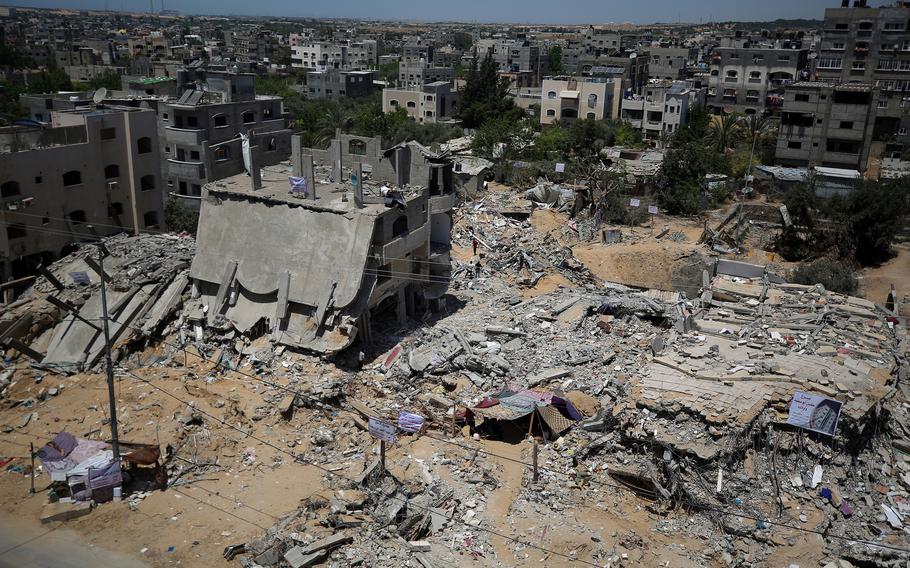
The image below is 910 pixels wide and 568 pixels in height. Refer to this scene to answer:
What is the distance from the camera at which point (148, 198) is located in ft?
100.0

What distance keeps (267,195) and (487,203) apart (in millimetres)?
17504

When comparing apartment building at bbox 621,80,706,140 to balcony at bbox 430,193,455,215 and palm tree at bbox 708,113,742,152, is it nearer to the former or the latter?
palm tree at bbox 708,113,742,152

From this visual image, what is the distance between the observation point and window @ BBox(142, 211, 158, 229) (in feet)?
101

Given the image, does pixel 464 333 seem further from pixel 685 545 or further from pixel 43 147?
pixel 43 147

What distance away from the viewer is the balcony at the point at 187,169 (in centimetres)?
3634

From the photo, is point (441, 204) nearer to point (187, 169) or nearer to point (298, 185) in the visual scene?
point (298, 185)

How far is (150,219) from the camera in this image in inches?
1217

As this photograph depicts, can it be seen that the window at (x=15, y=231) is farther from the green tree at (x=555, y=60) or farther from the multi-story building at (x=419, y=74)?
the green tree at (x=555, y=60)

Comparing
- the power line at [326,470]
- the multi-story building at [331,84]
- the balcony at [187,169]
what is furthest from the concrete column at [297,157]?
the multi-story building at [331,84]

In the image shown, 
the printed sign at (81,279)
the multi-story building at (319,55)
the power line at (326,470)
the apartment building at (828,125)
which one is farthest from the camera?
the multi-story building at (319,55)

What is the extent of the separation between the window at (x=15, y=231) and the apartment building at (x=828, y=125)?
42028mm

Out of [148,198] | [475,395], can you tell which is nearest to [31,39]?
[148,198]

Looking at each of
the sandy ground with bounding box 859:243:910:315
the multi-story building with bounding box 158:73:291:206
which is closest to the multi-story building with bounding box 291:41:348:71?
the multi-story building with bounding box 158:73:291:206

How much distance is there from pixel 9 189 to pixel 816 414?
84.1 feet
